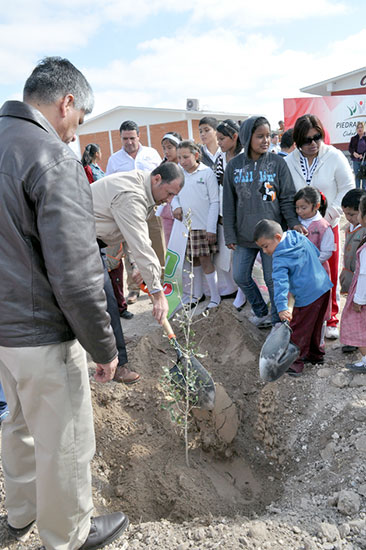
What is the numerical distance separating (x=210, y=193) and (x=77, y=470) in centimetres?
337

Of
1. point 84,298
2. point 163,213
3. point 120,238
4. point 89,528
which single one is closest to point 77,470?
point 89,528

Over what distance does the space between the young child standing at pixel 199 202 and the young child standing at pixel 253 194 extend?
0.58 metres

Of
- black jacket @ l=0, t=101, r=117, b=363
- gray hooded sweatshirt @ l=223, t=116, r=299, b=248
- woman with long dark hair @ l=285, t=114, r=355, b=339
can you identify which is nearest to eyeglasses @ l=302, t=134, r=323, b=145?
woman with long dark hair @ l=285, t=114, r=355, b=339

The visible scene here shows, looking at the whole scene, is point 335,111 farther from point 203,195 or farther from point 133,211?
point 133,211

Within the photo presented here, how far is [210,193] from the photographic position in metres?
4.60

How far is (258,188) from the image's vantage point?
12.3ft

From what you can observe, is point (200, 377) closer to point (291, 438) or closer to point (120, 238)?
point (291, 438)

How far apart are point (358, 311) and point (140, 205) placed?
1.85 m

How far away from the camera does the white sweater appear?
3715mm

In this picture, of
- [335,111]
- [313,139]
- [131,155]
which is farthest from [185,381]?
[335,111]

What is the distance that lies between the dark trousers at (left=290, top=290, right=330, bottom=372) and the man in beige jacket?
1147 mm

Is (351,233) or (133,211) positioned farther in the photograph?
(351,233)

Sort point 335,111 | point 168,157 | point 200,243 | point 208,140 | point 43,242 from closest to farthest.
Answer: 1. point 43,242
2. point 200,243
3. point 208,140
4. point 168,157
5. point 335,111

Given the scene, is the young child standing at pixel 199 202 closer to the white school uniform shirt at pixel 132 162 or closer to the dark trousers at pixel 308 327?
the white school uniform shirt at pixel 132 162
